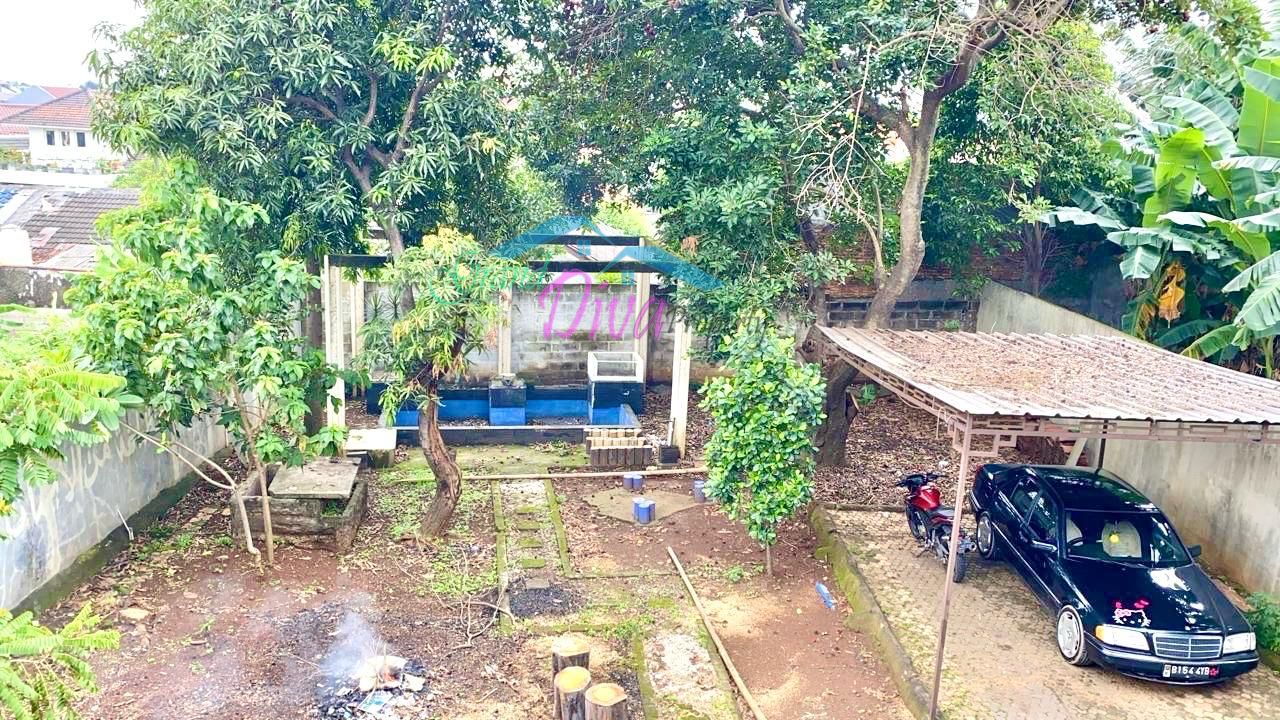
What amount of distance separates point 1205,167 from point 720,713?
7.99m

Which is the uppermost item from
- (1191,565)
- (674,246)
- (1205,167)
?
(1205,167)

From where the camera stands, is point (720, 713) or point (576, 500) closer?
point (720, 713)

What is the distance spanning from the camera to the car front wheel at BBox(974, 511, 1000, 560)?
917 cm

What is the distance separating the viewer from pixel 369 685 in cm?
A: 678

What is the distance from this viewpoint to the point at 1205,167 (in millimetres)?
9688

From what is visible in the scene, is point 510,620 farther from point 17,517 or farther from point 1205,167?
point 1205,167

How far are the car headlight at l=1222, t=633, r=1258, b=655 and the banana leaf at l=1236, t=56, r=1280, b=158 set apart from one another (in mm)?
5329

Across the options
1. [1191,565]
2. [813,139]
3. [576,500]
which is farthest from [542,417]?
[1191,565]

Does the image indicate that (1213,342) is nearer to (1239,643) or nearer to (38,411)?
(1239,643)

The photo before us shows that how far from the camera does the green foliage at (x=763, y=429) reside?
8.59 meters

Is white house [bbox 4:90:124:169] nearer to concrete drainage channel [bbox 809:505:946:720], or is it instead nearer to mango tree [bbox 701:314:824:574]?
mango tree [bbox 701:314:824:574]

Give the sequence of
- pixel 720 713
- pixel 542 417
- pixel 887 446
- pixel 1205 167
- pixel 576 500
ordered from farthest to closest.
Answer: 1. pixel 542 417
2. pixel 887 446
3. pixel 576 500
4. pixel 1205 167
5. pixel 720 713

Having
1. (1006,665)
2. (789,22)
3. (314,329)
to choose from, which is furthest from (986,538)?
(314,329)

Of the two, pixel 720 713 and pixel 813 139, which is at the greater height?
pixel 813 139
